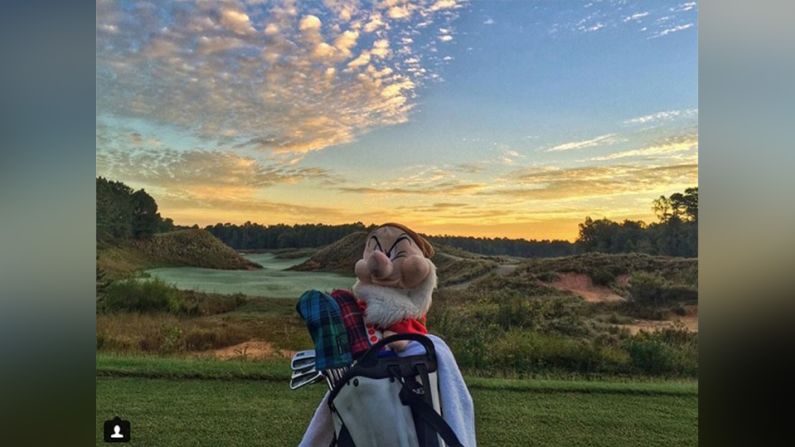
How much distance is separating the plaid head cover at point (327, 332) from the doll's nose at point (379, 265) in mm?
159

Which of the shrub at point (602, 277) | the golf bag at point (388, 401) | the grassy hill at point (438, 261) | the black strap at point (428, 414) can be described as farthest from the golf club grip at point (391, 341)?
the shrub at point (602, 277)

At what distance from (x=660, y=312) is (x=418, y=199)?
1.19 meters

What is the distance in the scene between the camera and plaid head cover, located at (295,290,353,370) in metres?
1.71

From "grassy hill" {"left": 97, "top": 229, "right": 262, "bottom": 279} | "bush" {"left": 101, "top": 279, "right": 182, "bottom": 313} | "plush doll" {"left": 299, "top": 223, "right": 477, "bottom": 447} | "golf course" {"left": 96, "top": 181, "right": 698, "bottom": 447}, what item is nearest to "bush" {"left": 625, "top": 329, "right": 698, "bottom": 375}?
"golf course" {"left": 96, "top": 181, "right": 698, "bottom": 447}

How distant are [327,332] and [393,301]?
225 millimetres

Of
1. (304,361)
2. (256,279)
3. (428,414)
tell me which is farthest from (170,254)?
(428,414)

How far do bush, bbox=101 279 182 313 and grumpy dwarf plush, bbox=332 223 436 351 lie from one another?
1.13 meters

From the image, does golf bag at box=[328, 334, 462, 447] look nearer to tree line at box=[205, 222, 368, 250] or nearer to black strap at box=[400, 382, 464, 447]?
black strap at box=[400, 382, 464, 447]

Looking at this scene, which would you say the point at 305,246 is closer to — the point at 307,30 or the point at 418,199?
the point at 418,199

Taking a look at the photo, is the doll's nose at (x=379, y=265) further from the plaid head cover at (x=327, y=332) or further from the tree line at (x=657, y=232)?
the tree line at (x=657, y=232)

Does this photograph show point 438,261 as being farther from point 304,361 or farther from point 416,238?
point 304,361

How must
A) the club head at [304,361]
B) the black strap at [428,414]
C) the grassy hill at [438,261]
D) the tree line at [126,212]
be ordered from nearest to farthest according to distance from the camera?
the black strap at [428,414]
the club head at [304,361]
the grassy hill at [438,261]
the tree line at [126,212]

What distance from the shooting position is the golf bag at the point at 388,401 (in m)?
1.62
